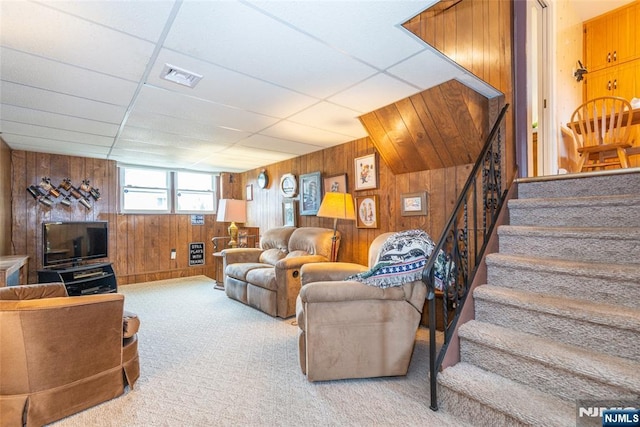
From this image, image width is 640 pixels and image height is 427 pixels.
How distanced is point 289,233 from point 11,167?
3.81 m

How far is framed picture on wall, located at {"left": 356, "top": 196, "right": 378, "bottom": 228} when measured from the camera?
3.53 metres

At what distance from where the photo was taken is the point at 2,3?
137 cm

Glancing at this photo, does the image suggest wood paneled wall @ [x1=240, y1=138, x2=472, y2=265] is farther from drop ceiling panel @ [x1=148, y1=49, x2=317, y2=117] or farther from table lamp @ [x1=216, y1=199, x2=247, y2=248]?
drop ceiling panel @ [x1=148, y1=49, x2=317, y2=117]

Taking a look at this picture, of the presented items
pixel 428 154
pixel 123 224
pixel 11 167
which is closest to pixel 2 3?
pixel 428 154

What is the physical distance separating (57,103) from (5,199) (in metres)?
2.24

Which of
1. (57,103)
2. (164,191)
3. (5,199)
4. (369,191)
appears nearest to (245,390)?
(369,191)

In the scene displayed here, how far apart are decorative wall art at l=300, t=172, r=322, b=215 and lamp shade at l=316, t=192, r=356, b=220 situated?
0.87 meters

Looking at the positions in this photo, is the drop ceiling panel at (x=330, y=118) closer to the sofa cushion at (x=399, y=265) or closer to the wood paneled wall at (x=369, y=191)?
the wood paneled wall at (x=369, y=191)

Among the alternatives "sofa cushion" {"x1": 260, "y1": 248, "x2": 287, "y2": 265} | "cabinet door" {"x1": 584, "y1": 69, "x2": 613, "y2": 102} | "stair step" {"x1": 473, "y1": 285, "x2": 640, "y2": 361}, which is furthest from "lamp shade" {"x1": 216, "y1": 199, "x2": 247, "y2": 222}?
"cabinet door" {"x1": 584, "y1": 69, "x2": 613, "y2": 102}

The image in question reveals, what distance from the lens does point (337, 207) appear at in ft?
10.9

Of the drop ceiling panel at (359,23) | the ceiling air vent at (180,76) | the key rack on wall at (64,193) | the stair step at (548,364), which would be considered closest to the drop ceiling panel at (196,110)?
the ceiling air vent at (180,76)

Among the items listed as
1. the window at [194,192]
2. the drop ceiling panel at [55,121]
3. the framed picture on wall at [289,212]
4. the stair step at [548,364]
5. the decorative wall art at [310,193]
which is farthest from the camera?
the window at [194,192]

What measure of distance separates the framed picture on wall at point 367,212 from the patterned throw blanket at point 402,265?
4.40ft

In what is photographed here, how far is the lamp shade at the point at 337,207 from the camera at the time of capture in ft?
10.9
